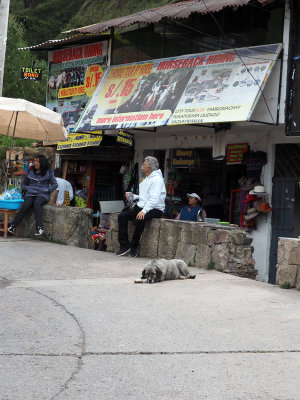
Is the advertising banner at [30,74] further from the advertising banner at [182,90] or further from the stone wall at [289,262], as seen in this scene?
the stone wall at [289,262]

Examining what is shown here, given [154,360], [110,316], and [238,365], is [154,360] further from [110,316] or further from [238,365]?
[110,316]

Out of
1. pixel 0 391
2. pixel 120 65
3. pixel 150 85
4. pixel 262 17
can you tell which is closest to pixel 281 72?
pixel 262 17

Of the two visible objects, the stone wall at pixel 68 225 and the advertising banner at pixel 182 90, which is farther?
the advertising banner at pixel 182 90

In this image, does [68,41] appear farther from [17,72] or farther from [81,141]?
[17,72]

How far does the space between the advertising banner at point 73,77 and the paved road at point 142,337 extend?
9.36 m

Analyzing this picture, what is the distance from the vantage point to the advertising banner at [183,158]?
15.1 metres

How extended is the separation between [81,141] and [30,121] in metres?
3.79

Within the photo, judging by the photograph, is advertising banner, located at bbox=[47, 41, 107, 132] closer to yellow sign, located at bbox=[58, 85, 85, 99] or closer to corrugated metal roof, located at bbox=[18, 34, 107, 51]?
yellow sign, located at bbox=[58, 85, 85, 99]

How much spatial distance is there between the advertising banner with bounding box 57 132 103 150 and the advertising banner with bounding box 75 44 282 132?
4.71 ft

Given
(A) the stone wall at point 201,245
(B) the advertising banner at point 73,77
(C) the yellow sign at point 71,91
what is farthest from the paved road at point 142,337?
(C) the yellow sign at point 71,91

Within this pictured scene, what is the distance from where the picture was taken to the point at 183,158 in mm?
15297

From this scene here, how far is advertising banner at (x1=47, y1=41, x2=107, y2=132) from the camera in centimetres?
1683

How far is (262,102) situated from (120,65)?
4771mm

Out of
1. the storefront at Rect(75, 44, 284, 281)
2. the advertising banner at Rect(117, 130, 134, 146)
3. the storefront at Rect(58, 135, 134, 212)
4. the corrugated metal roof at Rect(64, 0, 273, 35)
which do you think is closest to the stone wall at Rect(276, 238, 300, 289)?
the storefront at Rect(75, 44, 284, 281)
